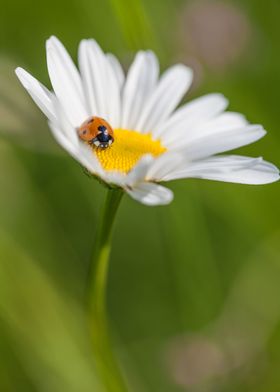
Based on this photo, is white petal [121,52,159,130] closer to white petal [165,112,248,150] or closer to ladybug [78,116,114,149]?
white petal [165,112,248,150]

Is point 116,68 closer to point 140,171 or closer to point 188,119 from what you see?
point 188,119

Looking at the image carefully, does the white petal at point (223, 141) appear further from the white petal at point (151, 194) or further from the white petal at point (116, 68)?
the white petal at point (116, 68)

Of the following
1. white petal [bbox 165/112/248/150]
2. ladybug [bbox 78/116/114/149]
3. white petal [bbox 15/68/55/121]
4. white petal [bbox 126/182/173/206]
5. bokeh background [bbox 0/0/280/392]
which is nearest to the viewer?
white petal [bbox 126/182/173/206]

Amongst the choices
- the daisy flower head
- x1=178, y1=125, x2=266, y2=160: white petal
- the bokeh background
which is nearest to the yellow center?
the daisy flower head

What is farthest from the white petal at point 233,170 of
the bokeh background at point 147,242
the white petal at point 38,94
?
the bokeh background at point 147,242

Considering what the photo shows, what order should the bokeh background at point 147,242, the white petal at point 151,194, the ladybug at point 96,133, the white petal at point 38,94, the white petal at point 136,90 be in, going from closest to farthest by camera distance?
the white petal at point 151,194, the white petal at point 38,94, the ladybug at point 96,133, the white petal at point 136,90, the bokeh background at point 147,242

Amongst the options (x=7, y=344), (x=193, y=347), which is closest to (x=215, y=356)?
(x=193, y=347)
